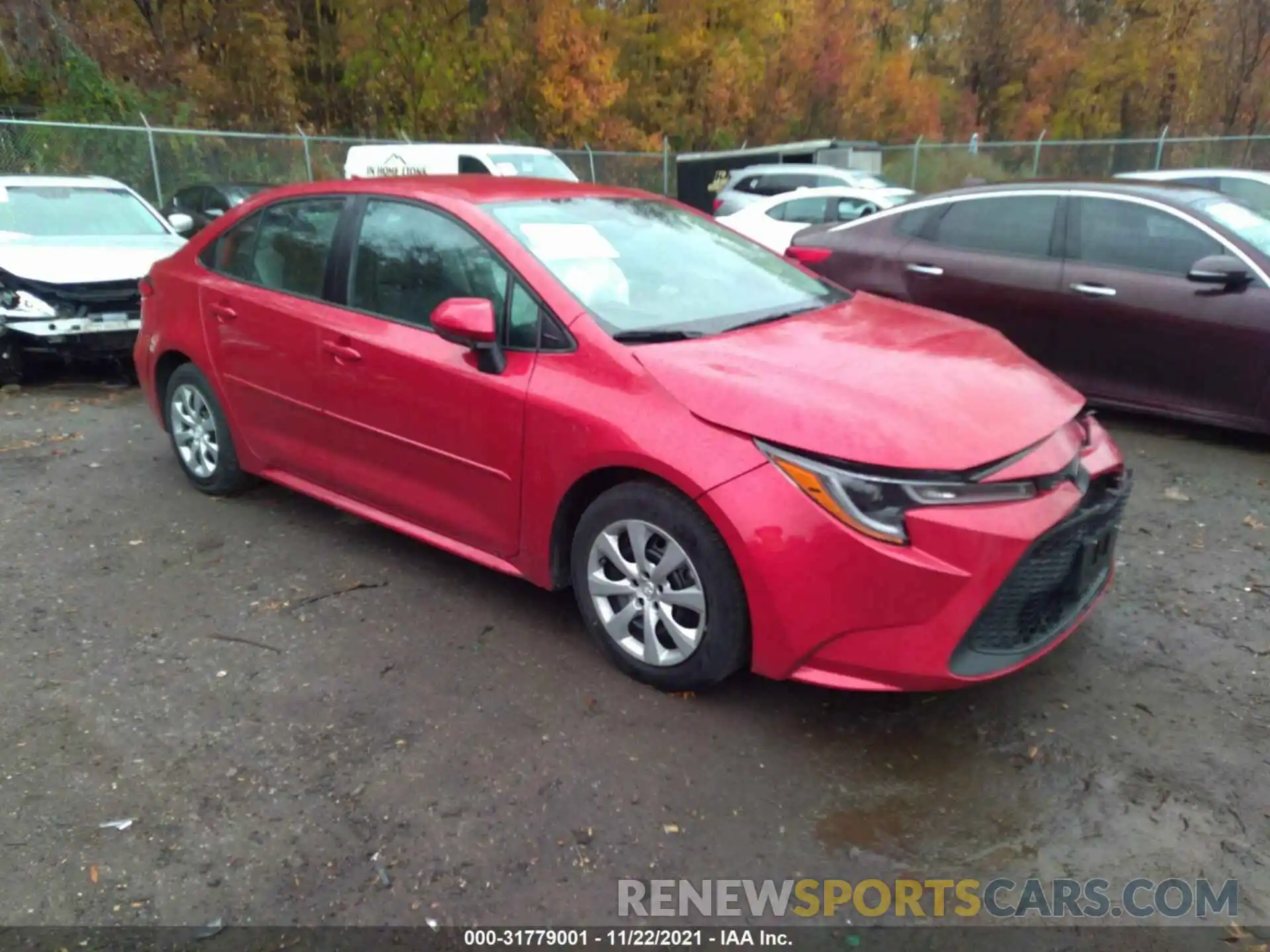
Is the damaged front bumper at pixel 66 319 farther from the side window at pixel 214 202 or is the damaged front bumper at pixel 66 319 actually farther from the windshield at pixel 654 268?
the side window at pixel 214 202

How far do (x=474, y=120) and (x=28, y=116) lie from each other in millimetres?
10795

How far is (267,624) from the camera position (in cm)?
385

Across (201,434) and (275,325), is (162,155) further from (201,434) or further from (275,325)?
(275,325)

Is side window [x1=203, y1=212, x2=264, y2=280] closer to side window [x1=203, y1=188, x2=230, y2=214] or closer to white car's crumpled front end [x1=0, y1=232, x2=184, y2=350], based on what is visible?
white car's crumpled front end [x1=0, y1=232, x2=184, y2=350]

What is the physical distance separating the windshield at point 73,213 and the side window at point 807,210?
24.5ft

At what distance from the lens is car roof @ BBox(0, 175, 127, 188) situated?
8.37m

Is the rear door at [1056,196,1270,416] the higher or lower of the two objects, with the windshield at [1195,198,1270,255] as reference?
lower

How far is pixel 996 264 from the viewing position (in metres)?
6.38

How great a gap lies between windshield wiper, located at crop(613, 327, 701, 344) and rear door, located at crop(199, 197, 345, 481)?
5.02 ft

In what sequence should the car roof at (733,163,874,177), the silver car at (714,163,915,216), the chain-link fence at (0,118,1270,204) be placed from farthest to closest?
the car roof at (733,163,874,177)
the silver car at (714,163,915,216)
the chain-link fence at (0,118,1270,204)

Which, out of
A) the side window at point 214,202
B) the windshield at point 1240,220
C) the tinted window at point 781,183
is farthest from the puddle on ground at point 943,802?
the tinted window at point 781,183

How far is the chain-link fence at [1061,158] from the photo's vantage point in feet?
67.2

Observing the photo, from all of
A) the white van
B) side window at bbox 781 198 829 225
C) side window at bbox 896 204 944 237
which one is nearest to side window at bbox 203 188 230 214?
the white van


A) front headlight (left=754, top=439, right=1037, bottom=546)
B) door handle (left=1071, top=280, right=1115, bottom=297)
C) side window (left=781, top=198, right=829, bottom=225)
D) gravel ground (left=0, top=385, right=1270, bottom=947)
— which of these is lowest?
gravel ground (left=0, top=385, right=1270, bottom=947)
